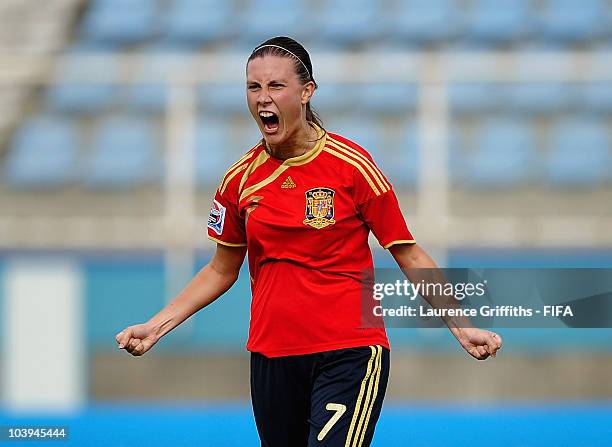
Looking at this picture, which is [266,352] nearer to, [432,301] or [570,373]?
[432,301]

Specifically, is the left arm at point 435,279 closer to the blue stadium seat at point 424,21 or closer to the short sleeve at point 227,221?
the short sleeve at point 227,221

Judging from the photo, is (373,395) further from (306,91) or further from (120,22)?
(120,22)

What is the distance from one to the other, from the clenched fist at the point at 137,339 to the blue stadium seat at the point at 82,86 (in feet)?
19.0

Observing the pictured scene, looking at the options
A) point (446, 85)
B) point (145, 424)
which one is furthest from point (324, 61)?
point (145, 424)

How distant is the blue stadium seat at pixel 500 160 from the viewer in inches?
430

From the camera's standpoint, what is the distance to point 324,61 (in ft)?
29.5

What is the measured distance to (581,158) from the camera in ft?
36.6

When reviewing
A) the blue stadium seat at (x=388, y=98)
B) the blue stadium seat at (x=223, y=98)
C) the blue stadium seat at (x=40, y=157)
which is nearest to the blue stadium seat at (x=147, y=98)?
the blue stadium seat at (x=223, y=98)

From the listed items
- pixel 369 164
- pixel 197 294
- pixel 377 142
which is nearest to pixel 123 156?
pixel 377 142

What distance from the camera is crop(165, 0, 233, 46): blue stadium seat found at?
44.4 feet

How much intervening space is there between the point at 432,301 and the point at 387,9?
10.4 meters

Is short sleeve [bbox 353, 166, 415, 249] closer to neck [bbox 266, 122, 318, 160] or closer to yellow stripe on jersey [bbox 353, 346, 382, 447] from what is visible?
neck [bbox 266, 122, 318, 160]

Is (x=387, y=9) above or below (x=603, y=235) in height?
above

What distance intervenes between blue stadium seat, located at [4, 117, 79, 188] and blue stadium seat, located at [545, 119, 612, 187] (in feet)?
14.9
